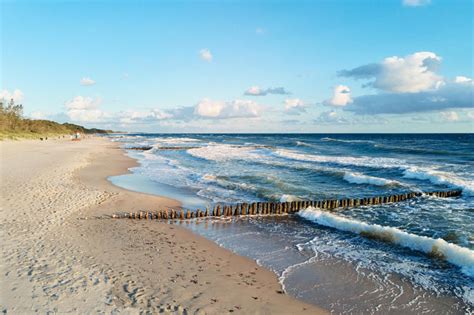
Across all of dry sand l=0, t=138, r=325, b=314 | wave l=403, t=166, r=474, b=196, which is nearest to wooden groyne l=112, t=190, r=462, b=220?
dry sand l=0, t=138, r=325, b=314

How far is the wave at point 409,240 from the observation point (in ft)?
33.4

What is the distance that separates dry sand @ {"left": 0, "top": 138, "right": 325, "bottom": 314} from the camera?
6895mm

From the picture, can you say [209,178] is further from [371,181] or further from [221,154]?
[221,154]

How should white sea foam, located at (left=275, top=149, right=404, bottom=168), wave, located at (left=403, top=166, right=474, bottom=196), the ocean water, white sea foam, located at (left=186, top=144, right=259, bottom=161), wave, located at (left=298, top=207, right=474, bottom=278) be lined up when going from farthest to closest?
1. white sea foam, located at (left=186, top=144, right=259, bottom=161)
2. white sea foam, located at (left=275, top=149, right=404, bottom=168)
3. wave, located at (left=403, top=166, right=474, bottom=196)
4. wave, located at (left=298, top=207, right=474, bottom=278)
5. the ocean water

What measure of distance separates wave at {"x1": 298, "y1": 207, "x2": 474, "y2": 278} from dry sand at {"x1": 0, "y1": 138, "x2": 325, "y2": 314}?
18.2 feet

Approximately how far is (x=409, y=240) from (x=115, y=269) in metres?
9.77

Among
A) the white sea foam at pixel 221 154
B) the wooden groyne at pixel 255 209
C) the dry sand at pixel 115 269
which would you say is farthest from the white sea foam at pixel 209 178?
the white sea foam at pixel 221 154

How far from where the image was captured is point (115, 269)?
28.2 ft

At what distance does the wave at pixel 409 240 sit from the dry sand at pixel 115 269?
554 cm

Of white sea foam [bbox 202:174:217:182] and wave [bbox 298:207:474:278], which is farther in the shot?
white sea foam [bbox 202:174:217:182]

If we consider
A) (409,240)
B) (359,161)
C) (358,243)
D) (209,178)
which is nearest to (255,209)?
(358,243)

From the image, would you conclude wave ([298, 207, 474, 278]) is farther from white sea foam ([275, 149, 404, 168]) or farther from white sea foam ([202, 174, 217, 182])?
white sea foam ([275, 149, 404, 168])

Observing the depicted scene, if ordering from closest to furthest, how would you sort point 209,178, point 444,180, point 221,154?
point 444,180 < point 209,178 < point 221,154

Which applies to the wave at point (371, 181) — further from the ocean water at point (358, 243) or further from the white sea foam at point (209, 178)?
the white sea foam at point (209, 178)
